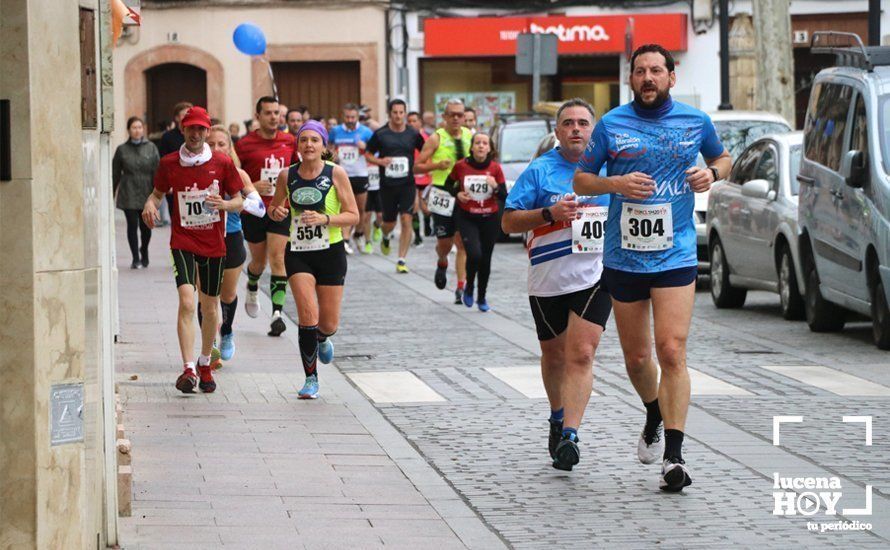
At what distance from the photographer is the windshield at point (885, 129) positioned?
1405cm

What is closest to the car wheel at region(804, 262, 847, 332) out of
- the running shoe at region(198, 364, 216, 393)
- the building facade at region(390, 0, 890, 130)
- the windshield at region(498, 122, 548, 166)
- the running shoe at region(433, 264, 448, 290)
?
the running shoe at region(433, 264, 448, 290)

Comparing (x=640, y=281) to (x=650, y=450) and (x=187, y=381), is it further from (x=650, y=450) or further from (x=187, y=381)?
(x=187, y=381)

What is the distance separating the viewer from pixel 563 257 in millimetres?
9297

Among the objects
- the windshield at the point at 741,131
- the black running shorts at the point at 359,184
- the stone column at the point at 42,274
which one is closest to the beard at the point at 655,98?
the stone column at the point at 42,274

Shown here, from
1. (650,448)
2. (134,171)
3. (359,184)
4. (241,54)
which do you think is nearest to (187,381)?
(650,448)

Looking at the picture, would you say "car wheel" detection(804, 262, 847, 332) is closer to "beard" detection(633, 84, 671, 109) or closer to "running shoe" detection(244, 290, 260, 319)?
"running shoe" detection(244, 290, 260, 319)

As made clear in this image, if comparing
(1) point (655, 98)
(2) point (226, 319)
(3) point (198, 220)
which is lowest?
(2) point (226, 319)

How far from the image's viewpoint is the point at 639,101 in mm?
8484

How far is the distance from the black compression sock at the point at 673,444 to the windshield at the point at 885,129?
612cm

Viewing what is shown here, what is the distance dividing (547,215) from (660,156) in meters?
0.92

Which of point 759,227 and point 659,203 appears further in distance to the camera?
point 759,227

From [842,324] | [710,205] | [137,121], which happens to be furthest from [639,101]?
[137,121]

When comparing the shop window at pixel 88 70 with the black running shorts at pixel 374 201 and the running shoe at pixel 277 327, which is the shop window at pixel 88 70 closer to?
Result: the running shoe at pixel 277 327

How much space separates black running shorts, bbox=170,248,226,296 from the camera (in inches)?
474
